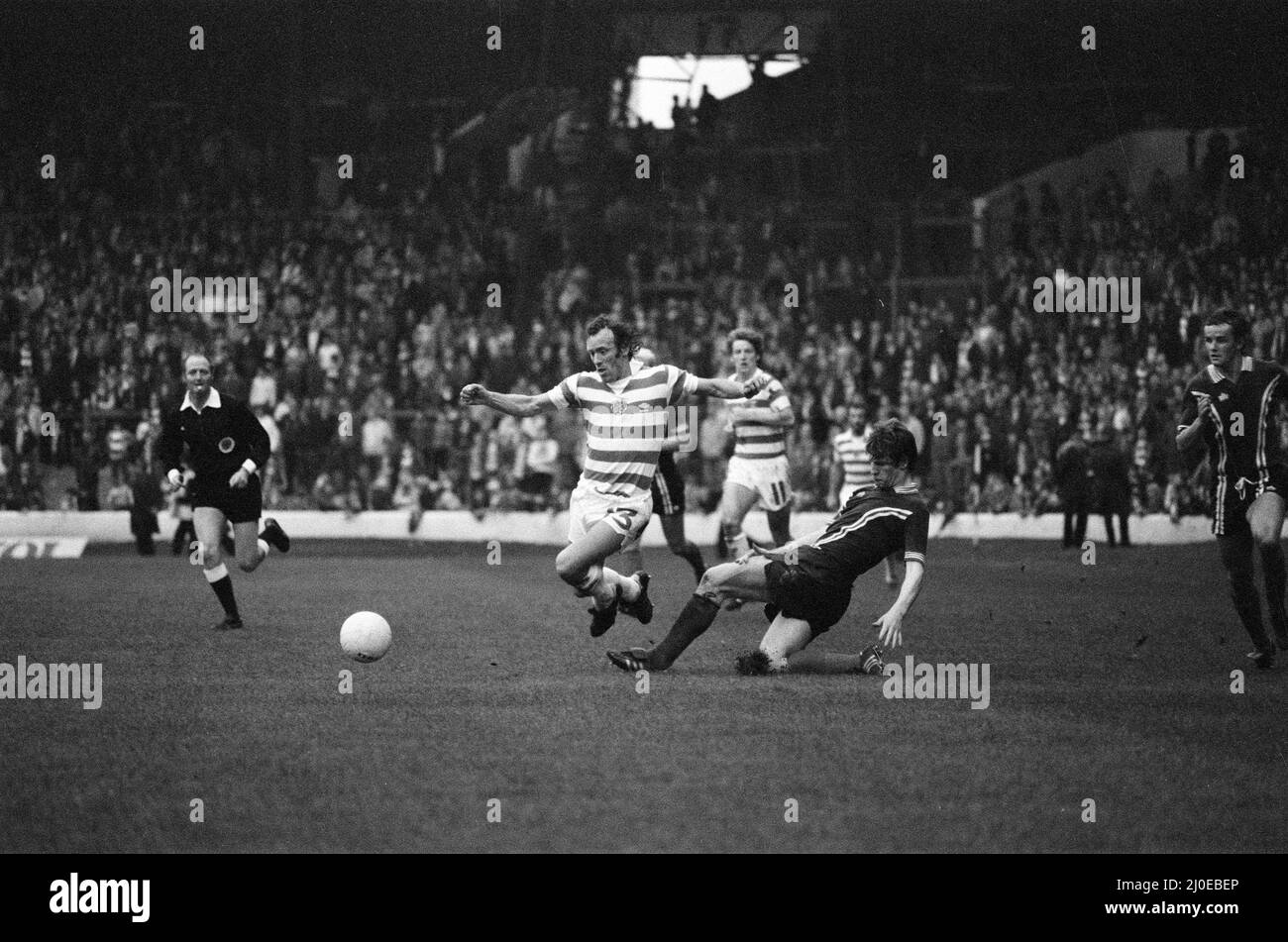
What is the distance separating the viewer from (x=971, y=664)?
11.3 meters

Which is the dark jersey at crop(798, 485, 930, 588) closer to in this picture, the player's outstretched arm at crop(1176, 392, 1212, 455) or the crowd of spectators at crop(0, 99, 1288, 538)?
the player's outstretched arm at crop(1176, 392, 1212, 455)

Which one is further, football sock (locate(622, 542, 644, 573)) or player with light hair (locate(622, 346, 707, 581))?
player with light hair (locate(622, 346, 707, 581))

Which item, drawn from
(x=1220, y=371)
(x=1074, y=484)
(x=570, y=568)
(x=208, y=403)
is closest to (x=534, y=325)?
(x=1074, y=484)

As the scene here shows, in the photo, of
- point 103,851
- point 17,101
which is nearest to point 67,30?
point 17,101

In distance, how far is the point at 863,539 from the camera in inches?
416

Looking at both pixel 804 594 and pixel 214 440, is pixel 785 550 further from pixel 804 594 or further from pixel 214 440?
pixel 214 440

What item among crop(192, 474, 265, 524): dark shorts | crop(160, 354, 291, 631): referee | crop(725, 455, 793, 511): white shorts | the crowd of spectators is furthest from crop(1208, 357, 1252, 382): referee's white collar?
the crowd of spectators

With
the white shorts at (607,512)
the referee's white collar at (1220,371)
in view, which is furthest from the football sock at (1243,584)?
the white shorts at (607,512)

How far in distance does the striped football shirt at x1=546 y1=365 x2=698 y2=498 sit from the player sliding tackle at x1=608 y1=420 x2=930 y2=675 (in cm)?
121

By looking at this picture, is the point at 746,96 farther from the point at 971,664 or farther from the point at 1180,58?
the point at 971,664

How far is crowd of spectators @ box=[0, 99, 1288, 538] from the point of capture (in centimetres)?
2806

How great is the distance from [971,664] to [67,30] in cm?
2949
